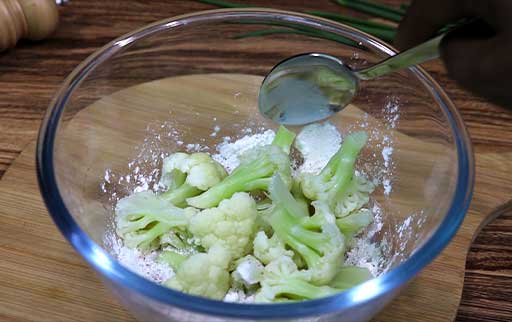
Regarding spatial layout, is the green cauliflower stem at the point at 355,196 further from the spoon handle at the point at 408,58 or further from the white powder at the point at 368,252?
the spoon handle at the point at 408,58

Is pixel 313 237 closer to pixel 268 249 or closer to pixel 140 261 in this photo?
pixel 268 249

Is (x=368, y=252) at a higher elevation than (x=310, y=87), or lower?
lower

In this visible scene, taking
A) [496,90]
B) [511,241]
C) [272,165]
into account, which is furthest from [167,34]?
[511,241]

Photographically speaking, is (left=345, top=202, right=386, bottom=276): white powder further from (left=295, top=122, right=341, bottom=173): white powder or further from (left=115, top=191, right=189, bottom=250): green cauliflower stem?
(left=115, top=191, right=189, bottom=250): green cauliflower stem

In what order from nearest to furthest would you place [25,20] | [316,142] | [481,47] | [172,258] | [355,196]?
[481,47] < [172,258] < [355,196] < [316,142] < [25,20]

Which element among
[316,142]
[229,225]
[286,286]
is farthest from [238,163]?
[286,286]

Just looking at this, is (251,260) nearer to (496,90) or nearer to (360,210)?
(360,210)
